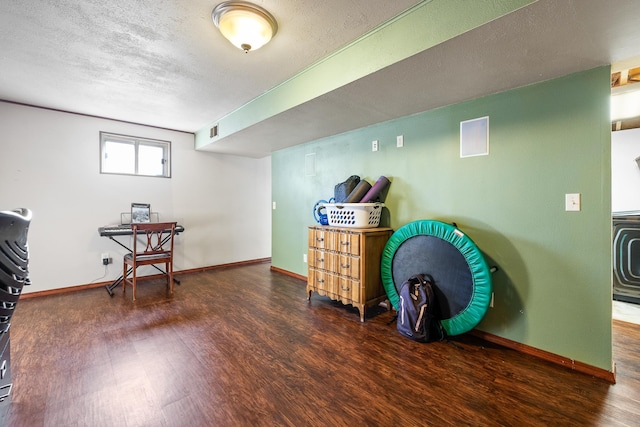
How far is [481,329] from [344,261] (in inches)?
52.2

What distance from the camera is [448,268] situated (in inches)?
87.9

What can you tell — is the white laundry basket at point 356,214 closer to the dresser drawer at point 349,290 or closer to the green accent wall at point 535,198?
the green accent wall at point 535,198

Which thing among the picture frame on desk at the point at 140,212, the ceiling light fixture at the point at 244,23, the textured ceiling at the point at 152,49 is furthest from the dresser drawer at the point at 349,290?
the picture frame on desk at the point at 140,212

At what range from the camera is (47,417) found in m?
1.43

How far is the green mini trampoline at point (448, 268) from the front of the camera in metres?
2.06

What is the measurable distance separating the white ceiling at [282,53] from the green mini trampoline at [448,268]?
1.18 metres

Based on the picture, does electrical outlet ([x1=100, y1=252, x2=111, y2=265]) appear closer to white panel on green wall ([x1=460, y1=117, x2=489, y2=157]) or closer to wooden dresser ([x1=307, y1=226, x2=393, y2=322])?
wooden dresser ([x1=307, y1=226, x2=393, y2=322])

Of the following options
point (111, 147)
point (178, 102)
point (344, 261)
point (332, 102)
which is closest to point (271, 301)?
point (344, 261)

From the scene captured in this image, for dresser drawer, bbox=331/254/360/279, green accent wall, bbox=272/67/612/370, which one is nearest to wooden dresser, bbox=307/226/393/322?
dresser drawer, bbox=331/254/360/279

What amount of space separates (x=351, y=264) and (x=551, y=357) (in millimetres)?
1660

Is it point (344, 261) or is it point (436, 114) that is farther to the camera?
point (344, 261)

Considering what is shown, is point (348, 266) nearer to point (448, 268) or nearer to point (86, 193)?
point (448, 268)

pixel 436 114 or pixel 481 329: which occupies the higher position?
pixel 436 114

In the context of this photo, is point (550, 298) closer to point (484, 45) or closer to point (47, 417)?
point (484, 45)
